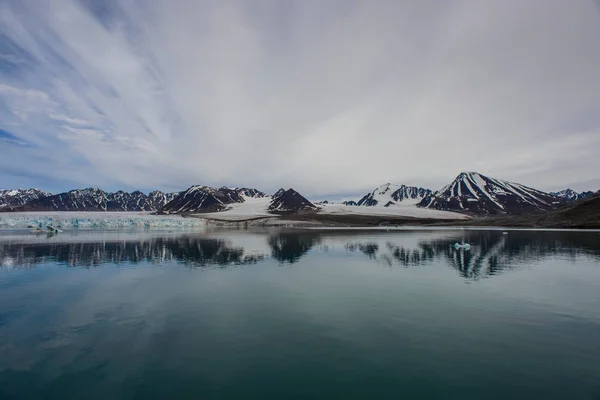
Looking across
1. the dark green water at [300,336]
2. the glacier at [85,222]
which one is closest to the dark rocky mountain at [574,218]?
the dark green water at [300,336]

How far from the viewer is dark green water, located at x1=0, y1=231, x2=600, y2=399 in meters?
9.39

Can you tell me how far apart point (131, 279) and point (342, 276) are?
1618 cm

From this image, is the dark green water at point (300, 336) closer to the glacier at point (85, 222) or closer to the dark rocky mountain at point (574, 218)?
the glacier at point (85, 222)

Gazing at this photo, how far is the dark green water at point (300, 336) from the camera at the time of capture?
30.8 ft

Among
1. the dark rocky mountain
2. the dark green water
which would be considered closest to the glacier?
the dark green water

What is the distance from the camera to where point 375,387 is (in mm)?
9273

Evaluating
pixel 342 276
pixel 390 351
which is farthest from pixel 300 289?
pixel 390 351

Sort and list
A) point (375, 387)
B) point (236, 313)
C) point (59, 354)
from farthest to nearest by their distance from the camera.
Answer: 1. point (236, 313)
2. point (59, 354)
3. point (375, 387)

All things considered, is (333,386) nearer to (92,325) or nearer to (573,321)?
(92,325)

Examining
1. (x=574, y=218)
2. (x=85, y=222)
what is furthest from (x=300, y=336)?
(x=574, y=218)

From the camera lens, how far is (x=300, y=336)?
13.1 meters

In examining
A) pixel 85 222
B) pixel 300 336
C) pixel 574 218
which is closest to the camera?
pixel 300 336

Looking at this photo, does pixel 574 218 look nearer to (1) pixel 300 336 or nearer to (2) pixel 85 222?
(1) pixel 300 336

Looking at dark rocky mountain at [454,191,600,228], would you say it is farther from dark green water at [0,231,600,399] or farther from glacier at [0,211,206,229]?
glacier at [0,211,206,229]
